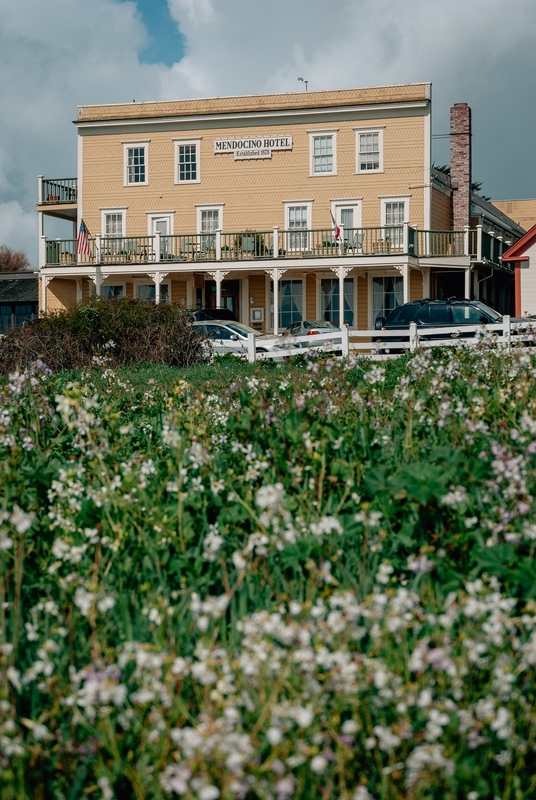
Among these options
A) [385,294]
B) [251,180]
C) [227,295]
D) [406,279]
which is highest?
[251,180]

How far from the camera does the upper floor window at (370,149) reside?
1462 inches

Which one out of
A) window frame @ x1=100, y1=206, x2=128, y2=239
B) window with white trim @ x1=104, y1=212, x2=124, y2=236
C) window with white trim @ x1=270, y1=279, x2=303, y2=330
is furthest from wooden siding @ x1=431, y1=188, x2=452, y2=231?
window with white trim @ x1=104, y1=212, x2=124, y2=236

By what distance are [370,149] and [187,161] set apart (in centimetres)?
799

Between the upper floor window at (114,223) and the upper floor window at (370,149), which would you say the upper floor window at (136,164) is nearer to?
the upper floor window at (114,223)

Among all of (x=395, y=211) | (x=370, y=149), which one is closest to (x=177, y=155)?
(x=370, y=149)

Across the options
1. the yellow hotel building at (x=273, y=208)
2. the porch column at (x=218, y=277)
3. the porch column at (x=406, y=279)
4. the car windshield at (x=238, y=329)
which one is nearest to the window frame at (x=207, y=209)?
the yellow hotel building at (x=273, y=208)

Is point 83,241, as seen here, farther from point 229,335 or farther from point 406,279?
point 406,279

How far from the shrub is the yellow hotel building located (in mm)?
14954

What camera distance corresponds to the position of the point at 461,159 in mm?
39594

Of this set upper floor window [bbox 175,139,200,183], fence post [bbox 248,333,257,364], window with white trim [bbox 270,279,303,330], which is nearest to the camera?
fence post [bbox 248,333,257,364]

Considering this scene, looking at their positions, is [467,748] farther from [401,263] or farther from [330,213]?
[330,213]

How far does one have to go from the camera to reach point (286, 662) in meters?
2.63

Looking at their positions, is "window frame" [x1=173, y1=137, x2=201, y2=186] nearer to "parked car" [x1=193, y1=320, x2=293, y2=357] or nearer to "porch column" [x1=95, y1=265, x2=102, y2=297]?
"porch column" [x1=95, y1=265, x2=102, y2=297]

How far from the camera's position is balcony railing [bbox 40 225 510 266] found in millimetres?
35562
